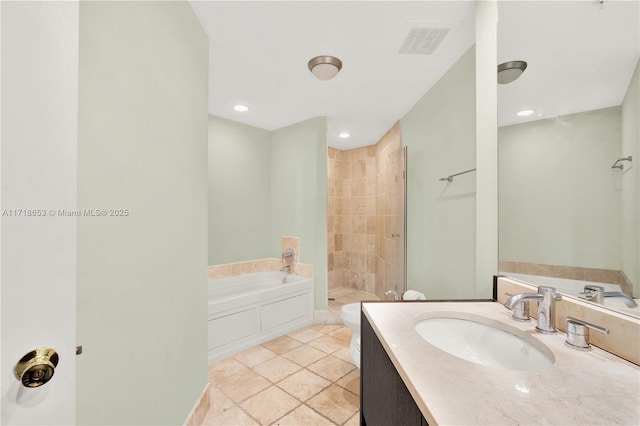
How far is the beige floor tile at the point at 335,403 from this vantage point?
1678 millimetres

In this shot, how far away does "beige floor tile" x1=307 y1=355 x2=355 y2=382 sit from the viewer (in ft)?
6.92

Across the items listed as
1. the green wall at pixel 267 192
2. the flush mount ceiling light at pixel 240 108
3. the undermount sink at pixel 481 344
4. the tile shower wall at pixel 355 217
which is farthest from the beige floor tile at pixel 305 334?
the flush mount ceiling light at pixel 240 108

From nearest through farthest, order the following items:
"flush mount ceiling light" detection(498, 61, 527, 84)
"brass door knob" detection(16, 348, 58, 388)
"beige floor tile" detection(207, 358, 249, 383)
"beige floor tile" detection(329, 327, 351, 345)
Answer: "brass door knob" detection(16, 348, 58, 388), "flush mount ceiling light" detection(498, 61, 527, 84), "beige floor tile" detection(207, 358, 249, 383), "beige floor tile" detection(329, 327, 351, 345)

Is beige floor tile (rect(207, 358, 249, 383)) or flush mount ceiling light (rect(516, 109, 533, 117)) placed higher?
flush mount ceiling light (rect(516, 109, 533, 117))

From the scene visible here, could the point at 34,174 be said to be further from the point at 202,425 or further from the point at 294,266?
the point at 294,266

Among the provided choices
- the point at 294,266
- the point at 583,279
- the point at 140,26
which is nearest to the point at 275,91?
the point at 140,26

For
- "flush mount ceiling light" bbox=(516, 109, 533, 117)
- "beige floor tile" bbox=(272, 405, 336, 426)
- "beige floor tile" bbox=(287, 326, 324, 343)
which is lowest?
"beige floor tile" bbox=(287, 326, 324, 343)

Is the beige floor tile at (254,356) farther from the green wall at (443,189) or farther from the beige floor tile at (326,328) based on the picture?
the green wall at (443,189)

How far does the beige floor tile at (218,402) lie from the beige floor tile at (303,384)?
1.25 feet

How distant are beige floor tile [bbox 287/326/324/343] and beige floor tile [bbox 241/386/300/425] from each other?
0.87 m

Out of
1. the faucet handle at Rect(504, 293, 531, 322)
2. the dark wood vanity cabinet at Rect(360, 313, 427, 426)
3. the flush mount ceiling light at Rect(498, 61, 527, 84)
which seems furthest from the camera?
the flush mount ceiling light at Rect(498, 61, 527, 84)

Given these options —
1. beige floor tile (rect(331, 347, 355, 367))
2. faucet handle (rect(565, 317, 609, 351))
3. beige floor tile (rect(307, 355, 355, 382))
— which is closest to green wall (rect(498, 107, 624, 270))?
faucet handle (rect(565, 317, 609, 351))

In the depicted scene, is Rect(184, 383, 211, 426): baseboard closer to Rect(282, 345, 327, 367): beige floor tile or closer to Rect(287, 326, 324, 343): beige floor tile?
Rect(282, 345, 327, 367): beige floor tile

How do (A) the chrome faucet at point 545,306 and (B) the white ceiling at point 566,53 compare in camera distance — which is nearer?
(B) the white ceiling at point 566,53
